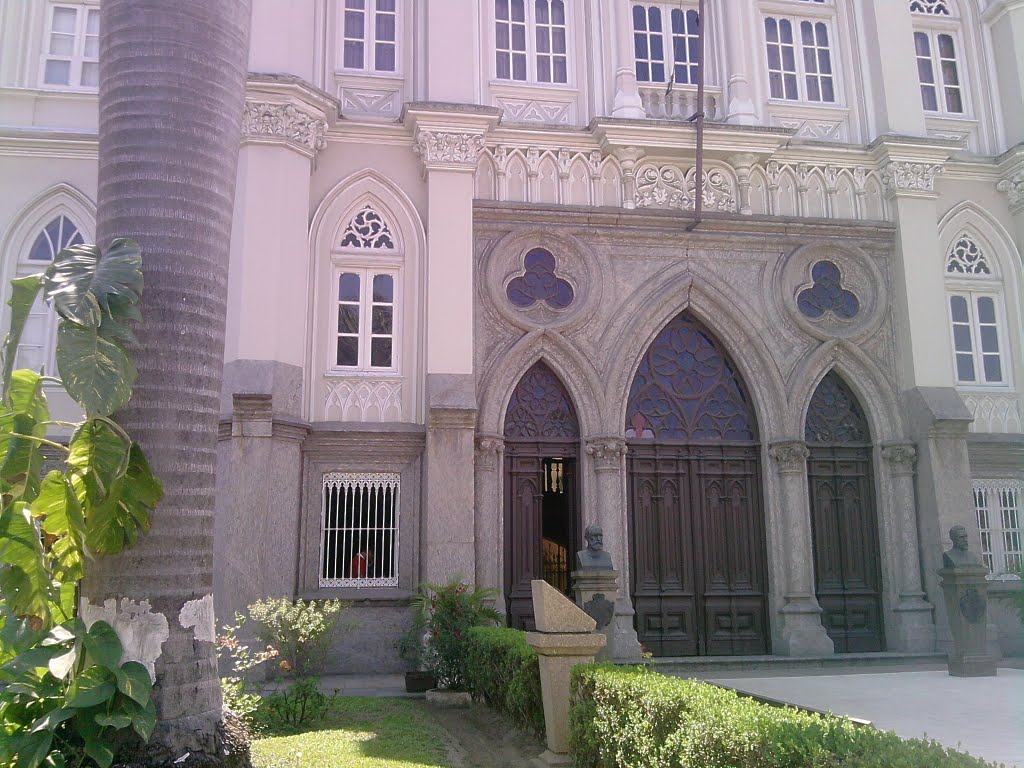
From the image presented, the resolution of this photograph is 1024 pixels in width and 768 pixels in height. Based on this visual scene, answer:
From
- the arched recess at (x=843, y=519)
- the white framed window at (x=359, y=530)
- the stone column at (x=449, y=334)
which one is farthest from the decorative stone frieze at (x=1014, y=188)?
the white framed window at (x=359, y=530)

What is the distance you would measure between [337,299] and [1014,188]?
12650mm

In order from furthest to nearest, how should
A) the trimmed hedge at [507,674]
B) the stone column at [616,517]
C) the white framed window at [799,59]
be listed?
the white framed window at [799,59] < the stone column at [616,517] < the trimmed hedge at [507,674]

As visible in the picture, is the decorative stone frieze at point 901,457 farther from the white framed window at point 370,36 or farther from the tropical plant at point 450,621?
the white framed window at point 370,36

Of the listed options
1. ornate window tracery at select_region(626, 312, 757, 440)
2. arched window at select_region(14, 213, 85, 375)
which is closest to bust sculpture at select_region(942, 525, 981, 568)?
ornate window tracery at select_region(626, 312, 757, 440)

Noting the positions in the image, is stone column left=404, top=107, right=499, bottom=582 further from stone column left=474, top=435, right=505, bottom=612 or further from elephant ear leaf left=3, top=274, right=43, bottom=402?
elephant ear leaf left=3, top=274, right=43, bottom=402

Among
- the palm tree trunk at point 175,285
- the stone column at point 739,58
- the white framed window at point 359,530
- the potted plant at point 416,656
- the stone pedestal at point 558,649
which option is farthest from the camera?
the stone column at point 739,58

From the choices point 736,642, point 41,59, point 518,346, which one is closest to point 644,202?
point 518,346

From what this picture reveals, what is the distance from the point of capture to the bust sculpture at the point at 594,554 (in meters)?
11.6

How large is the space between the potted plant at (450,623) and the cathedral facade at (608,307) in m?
1.04

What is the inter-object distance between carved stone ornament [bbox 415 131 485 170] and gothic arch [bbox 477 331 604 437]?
309 centimetres

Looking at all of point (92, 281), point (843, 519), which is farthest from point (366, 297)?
point (92, 281)

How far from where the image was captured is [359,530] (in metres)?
13.8

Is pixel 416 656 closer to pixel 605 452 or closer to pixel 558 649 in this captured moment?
pixel 605 452

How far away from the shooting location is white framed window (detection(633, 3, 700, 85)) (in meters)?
16.4
